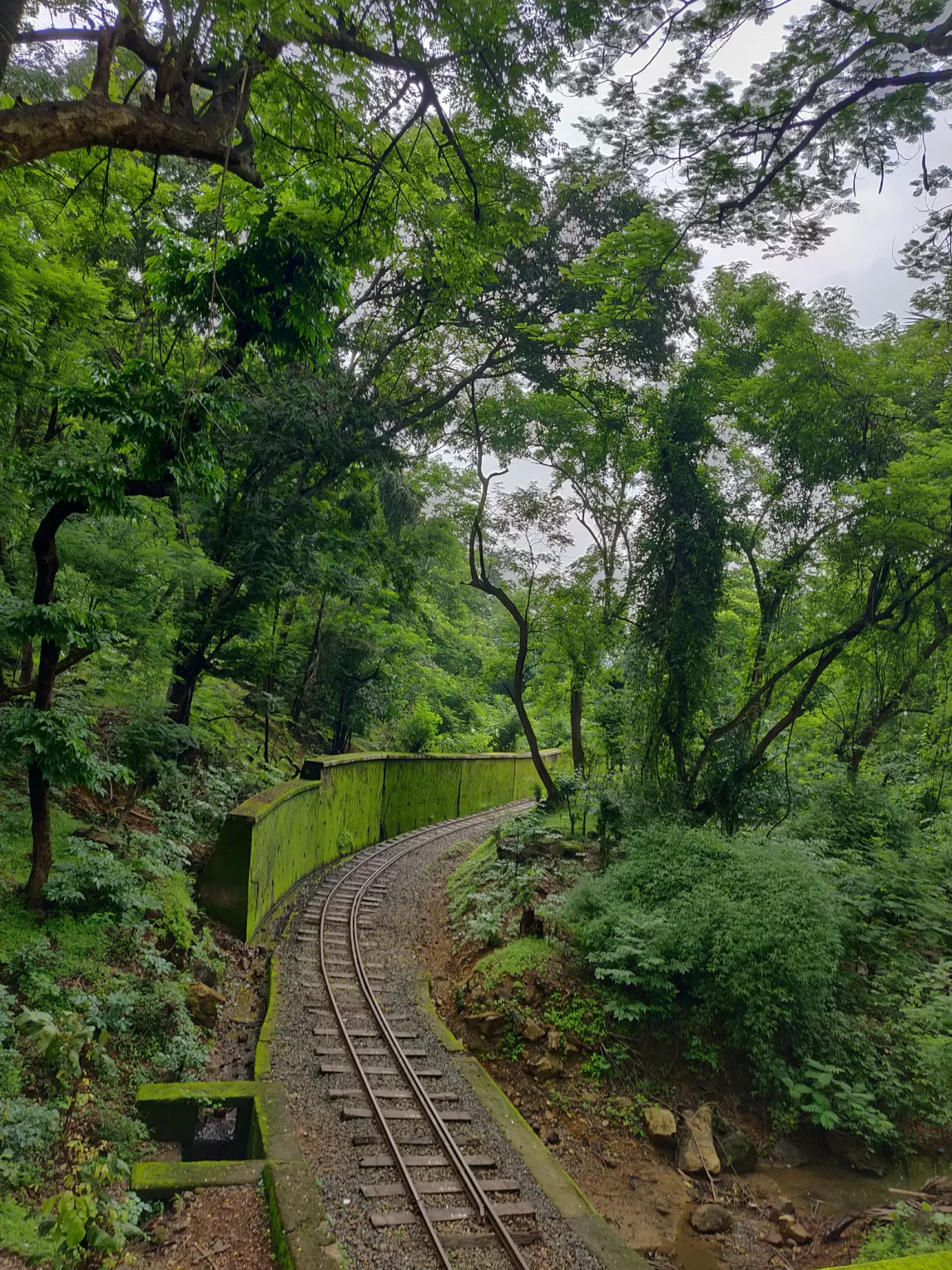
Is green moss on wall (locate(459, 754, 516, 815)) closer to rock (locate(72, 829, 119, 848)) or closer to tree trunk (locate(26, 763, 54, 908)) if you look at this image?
rock (locate(72, 829, 119, 848))

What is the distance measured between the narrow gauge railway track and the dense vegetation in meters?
1.94

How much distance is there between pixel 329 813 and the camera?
624 inches

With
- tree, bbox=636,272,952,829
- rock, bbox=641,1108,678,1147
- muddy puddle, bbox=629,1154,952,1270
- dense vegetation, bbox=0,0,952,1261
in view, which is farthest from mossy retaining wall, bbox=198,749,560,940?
tree, bbox=636,272,952,829

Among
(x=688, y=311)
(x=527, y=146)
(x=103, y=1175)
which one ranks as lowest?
(x=103, y=1175)

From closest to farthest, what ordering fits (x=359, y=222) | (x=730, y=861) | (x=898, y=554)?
1. (x=359, y=222)
2. (x=730, y=861)
3. (x=898, y=554)

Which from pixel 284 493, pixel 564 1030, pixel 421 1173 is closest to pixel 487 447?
pixel 284 493

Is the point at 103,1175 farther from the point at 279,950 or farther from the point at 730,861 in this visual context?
the point at 730,861

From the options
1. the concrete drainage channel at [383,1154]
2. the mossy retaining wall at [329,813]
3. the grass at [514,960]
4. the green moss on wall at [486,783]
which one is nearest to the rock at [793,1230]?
the concrete drainage channel at [383,1154]

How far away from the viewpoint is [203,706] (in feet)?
45.6

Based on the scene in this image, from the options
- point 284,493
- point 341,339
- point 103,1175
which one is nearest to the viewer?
point 103,1175

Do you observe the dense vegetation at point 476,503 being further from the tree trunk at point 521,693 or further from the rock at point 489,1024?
the rock at point 489,1024

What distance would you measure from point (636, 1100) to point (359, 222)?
9989 millimetres

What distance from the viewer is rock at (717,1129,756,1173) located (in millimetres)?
7465

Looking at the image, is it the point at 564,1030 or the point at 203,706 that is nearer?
the point at 564,1030
